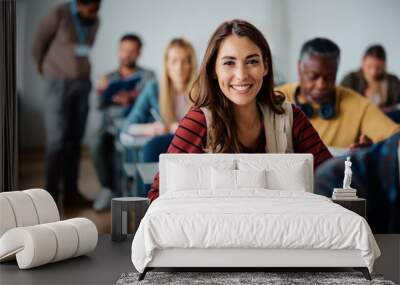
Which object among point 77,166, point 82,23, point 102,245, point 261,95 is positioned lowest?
point 102,245

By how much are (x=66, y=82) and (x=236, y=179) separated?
220 cm

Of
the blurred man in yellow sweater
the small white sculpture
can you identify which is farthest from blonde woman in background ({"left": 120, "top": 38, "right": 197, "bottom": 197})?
the small white sculpture

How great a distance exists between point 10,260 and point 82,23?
276 centimetres

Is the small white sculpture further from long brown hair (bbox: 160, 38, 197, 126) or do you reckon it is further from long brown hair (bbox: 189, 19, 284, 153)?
long brown hair (bbox: 160, 38, 197, 126)

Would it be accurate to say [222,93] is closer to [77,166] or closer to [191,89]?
[191,89]

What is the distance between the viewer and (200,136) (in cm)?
698

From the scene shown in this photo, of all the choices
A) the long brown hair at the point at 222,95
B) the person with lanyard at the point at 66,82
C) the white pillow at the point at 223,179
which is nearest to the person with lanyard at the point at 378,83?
the long brown hair at the point at 222,95

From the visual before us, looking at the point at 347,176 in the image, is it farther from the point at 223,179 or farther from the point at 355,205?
the point at 223,179

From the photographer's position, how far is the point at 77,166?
7.68 metres

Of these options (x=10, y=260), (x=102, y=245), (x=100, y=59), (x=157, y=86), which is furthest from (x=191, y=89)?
(x=10, y=260)

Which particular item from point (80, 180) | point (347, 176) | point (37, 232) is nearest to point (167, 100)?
point (80, 180)

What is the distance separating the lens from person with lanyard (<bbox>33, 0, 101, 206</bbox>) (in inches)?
301

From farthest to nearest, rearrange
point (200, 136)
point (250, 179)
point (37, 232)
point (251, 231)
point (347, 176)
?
point (200, 136), point (347, 176), point (250, 179), point (37, 232), point (251, 231)

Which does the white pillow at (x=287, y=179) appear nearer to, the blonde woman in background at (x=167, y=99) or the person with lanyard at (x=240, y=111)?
the person with lanyard at (x=240, y=111)
